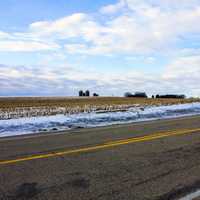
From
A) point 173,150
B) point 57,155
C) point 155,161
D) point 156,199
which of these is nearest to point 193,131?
point 173,150

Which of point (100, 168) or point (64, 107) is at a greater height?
point (64, 107)

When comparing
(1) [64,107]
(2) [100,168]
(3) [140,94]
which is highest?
(3) [140,94]

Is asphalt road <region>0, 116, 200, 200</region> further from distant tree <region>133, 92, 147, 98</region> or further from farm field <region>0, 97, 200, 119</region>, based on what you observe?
distant tree <region>133, 92, 147, 98</region>

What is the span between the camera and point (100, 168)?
607 cm

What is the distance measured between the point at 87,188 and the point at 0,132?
7969 mm

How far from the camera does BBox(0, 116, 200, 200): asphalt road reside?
475 centimetres

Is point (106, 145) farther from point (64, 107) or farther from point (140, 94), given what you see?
point (140, 94)

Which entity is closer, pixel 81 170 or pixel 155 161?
pixel 81 170

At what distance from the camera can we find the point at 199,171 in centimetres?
595

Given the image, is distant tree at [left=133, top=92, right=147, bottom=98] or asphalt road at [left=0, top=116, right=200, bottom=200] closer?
asphalt road at [left=0, top=116, right=200, bottom=200]

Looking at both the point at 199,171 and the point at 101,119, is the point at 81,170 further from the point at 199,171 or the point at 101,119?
the point at 101,119

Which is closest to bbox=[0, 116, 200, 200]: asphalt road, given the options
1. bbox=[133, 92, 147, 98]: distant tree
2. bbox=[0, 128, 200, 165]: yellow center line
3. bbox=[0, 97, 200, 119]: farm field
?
bbox=[0, 128, 200, 165]: yellow center line

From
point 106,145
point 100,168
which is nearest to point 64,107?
point 106,145

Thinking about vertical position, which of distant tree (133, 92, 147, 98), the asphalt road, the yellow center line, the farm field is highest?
distant tree (133, 92, 147, 98)
